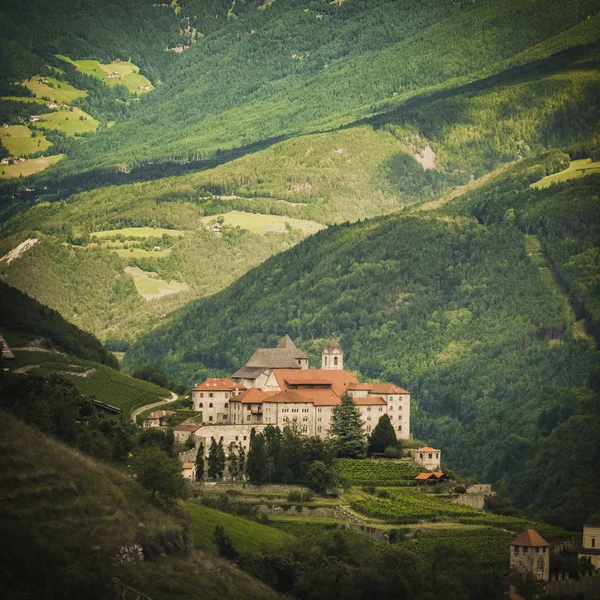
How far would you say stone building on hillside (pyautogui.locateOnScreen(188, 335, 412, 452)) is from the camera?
12550 cm

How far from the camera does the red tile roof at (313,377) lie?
13238 centimetres

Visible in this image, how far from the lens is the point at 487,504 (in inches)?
5005

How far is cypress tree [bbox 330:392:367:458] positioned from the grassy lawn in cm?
1754

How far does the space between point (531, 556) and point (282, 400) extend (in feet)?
71.1

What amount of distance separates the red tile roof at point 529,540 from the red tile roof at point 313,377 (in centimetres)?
2284

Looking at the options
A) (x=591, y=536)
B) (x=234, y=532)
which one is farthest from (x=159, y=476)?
(x=591, y=536)

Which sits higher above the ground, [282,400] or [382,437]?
[282,400]

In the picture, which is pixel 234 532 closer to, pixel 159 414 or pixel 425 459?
pixel 159 414

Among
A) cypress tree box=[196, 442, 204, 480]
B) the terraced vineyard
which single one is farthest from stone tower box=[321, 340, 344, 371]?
cypress tree box=[196, 442, 204, 480]

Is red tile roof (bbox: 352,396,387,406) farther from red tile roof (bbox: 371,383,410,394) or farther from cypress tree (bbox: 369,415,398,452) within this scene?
cypress tree (bbox: 369,415,398,452)

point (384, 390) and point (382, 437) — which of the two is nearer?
point (382, 437)

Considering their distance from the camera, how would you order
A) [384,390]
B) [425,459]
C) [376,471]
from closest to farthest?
[376,471], [425,459], [384,390]

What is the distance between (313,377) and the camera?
133 meters

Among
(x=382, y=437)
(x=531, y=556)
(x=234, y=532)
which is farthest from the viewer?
(x=382, y=437)
